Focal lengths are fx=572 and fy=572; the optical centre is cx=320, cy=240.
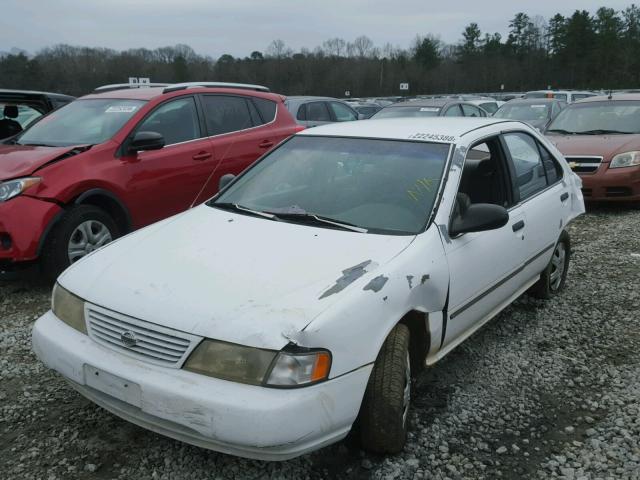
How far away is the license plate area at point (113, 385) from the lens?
234cm

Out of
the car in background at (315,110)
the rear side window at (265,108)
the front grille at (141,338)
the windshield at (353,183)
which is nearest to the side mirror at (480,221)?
the windshield at (353,183)

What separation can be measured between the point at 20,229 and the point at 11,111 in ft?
11.5

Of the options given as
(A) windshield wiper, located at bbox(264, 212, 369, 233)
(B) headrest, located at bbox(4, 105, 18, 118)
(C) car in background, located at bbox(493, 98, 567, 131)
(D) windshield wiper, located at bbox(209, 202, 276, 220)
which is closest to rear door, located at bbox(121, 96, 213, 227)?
(D) windshield wiper, located at bbox(209, 202, 276, 220)

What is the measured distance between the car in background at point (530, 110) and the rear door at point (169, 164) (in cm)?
807

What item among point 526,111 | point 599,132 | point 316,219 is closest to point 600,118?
point 599,132

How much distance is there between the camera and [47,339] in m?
2.73

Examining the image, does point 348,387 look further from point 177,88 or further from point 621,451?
point 177,88

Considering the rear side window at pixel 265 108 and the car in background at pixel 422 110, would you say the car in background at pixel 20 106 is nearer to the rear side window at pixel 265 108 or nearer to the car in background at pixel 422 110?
the rear side window at pixel 265 108

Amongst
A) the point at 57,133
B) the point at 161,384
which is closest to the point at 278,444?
the point at 161,384

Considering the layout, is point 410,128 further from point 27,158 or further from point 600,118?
point 600,118

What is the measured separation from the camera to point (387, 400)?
8.34ft

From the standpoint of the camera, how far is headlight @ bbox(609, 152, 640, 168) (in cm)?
804

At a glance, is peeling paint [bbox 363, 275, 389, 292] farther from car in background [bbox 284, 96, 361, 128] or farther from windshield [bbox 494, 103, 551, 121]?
windshield [bbox 494, 103, 551, 121]

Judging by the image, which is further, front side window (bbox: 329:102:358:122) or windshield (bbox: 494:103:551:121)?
front side window (bbox: 329:102:358:122)
